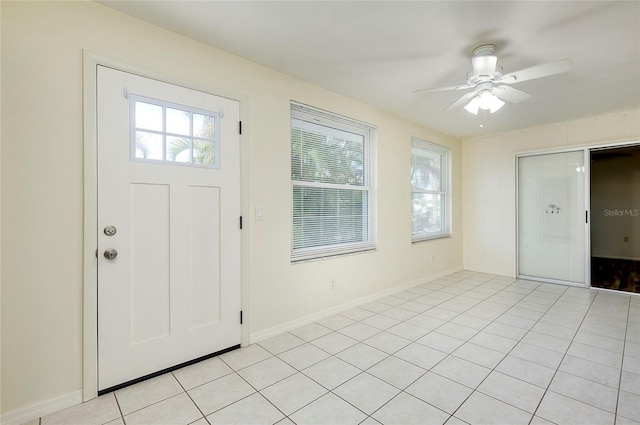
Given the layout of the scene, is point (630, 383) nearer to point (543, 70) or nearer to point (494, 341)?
point (494, 341)

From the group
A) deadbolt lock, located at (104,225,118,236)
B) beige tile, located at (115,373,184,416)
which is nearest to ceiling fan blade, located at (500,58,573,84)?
deadbolt lock, located at (104,225,118,236)

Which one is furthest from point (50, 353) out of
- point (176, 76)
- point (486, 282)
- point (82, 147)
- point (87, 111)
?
point (486, 282)

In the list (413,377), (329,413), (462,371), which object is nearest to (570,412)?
(462,371)

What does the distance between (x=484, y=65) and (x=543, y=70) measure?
40 centimetres

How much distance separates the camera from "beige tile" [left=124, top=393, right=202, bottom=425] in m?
1.69

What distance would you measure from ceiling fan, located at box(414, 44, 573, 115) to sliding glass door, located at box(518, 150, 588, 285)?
9.04 feet

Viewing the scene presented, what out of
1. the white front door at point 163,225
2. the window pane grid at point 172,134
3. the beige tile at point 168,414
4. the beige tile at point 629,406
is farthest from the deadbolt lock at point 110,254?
the beige tile at point 629,406

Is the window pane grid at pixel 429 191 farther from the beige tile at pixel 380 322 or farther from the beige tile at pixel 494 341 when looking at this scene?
the beige tile at pixel 494 341

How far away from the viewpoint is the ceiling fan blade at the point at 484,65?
90.1 inches

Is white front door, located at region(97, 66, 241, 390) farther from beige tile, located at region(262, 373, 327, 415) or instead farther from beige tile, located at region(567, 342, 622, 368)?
beige tile, located at region(567, 342, 622, 368)

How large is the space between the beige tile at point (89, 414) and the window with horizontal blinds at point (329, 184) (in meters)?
1.75

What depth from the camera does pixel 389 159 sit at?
164 inches

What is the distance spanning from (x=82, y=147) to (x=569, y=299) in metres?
5.46

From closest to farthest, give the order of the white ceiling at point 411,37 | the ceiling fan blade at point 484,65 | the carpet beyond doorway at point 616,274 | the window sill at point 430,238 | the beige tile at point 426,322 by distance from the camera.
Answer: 1. the white ceiling at point 411,37
2. the ceiling fan blade at point 484,65
3. the beige tile at point 426,322
4. the carpet beyond doorway at point 616,274
5. the window sill at point 430,238
